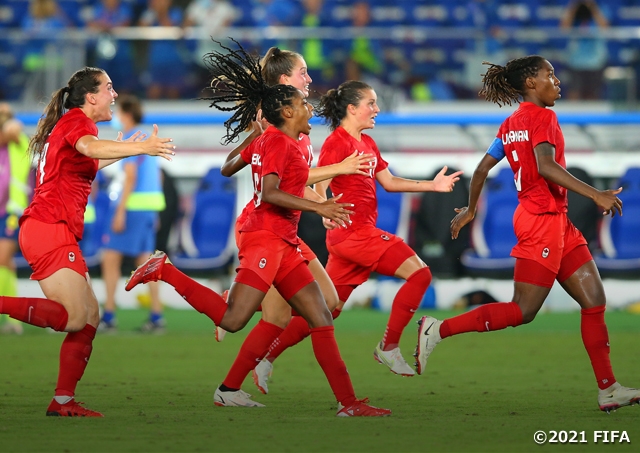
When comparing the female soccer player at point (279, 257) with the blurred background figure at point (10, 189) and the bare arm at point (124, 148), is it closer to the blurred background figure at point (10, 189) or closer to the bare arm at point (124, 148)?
the bare arm at point (124, 148)

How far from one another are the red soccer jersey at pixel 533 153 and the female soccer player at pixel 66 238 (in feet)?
7.05

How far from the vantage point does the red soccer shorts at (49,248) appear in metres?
6.20

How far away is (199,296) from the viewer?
6449mm

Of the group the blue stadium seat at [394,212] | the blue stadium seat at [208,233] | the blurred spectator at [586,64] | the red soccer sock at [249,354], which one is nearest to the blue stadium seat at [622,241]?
the blurred spectator at [586,64]

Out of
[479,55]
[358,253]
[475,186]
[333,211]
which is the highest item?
[479,55]

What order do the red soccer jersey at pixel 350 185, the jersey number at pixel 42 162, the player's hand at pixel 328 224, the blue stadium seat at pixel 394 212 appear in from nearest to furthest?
the jersey number at pixel 42 162, the player's hand at pixel 328 224, the red soccer jersey at pixel 350 185, the blue stadium seat at pixel 394 212

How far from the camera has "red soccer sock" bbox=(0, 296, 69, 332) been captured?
6.09 meters

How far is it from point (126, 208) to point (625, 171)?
20.0ft

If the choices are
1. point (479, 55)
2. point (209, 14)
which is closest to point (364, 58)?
point (479, 55)

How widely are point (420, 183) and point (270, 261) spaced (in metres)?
1.72

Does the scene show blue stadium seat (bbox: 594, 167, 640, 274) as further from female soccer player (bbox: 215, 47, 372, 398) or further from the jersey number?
the jersey number

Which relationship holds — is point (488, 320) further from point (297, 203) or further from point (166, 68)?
point (166, 68)

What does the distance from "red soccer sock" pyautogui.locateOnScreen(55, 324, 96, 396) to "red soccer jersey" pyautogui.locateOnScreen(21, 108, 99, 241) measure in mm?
591

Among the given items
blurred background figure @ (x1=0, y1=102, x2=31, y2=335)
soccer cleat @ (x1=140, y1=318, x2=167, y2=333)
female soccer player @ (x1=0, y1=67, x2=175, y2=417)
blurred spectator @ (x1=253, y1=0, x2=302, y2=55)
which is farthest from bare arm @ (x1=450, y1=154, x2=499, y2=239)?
blurred spectator @ (x1=253, y1=0, x2=302, y2=55)
